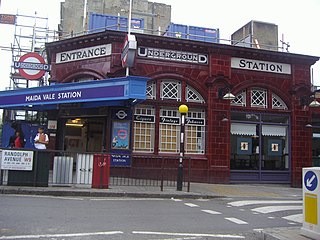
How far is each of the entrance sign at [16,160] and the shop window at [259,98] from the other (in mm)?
10937

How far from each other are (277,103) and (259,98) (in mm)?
1026

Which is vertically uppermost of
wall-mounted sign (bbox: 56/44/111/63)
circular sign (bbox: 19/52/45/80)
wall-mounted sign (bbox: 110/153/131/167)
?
wall-mounted sign (bbox: 56/44/111/63)

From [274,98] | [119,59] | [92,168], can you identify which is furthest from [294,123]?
[92,168]

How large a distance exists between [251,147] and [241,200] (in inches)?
224

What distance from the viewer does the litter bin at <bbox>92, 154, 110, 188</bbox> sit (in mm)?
12164

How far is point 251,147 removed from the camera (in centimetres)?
1742

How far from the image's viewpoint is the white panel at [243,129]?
1725 centimetres

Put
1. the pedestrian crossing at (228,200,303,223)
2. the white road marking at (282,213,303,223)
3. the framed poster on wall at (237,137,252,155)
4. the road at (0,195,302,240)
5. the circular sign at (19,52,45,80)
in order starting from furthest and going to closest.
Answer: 1. the framed poster on wall at (237,137,252,155)
2. the circular sign at (19,52,45,80)
3. the pedestrian crossing at (228,200,303,223)
4. the white road marking at (282,213,303,223)
5. the road at (0,195,302,240)

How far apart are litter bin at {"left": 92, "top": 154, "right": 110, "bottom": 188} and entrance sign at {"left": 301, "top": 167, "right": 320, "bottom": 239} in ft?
23.4

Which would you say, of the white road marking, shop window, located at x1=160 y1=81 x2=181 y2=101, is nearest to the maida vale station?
shop window, located at x1=160 y1=81 x2=181 y2=101

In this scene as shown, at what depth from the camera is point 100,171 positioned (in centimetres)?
1224

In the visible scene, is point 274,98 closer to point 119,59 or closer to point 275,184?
point 275,184

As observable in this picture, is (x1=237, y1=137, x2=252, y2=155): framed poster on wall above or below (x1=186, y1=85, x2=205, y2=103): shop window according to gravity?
below

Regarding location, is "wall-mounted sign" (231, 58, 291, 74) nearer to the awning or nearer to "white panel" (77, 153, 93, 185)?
the awning
